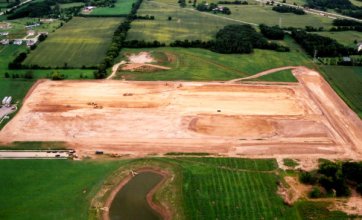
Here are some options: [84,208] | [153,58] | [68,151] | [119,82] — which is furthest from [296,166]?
[153,58]

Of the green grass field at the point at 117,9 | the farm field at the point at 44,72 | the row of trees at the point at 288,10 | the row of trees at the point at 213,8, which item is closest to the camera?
the farm field at the point at 44,72

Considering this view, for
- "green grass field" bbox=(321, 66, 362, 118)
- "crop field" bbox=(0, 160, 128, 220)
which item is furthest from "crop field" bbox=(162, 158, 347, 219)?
"green grass field" bbox=(321, 66, 362, 118)

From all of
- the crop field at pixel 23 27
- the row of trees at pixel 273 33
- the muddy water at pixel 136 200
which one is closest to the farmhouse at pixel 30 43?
the crop field at pixel 23 27

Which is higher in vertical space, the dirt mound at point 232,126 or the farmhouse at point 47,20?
the farmhouse at point 47,20

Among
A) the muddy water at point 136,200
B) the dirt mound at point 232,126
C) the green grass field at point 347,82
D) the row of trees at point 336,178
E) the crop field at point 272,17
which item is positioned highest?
the crop field at point 272,17

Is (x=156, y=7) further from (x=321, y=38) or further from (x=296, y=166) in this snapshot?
(x=296, y=166)

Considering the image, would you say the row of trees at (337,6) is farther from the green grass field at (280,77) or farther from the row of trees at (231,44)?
the green grass field at (280,77)

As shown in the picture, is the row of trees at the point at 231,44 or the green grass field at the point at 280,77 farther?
the row of trees at the point at 231,44
